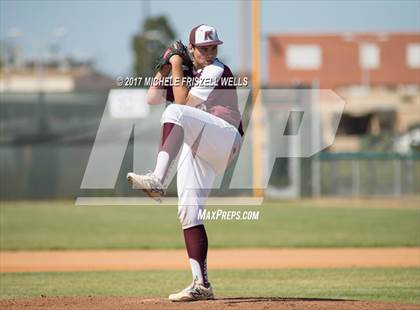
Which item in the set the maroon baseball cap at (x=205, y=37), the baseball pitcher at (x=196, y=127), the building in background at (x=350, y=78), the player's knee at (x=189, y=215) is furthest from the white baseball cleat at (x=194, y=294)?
the building in background at (x=350, y=78)

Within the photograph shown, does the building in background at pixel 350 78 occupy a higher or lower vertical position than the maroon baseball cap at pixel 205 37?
lower

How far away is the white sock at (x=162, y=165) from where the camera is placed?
634cm


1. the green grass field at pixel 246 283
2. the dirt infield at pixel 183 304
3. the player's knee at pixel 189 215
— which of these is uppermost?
the player's knee at pixel 189 215

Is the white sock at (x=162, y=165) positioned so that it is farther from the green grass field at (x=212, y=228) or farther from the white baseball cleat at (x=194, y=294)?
the green grass field at (x=212, y=228)

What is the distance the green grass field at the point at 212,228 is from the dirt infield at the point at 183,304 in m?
7.95

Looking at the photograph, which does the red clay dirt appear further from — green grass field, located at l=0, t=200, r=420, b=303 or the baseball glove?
the baseball glove

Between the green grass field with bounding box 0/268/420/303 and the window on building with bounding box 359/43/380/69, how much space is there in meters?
26.1

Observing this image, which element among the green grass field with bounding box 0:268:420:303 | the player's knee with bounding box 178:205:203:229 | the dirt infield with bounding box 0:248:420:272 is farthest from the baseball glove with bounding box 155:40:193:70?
the dirt infield with bounding box 0:248:420:272

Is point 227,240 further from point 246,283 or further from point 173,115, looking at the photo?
point 173,115

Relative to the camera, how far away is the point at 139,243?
609 inches

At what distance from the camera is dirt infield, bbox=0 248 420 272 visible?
1205cm

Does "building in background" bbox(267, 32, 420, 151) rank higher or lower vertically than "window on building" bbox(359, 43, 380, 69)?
lower

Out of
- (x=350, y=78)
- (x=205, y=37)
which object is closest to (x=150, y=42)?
(x=350, y=78)

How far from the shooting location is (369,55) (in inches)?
1503
